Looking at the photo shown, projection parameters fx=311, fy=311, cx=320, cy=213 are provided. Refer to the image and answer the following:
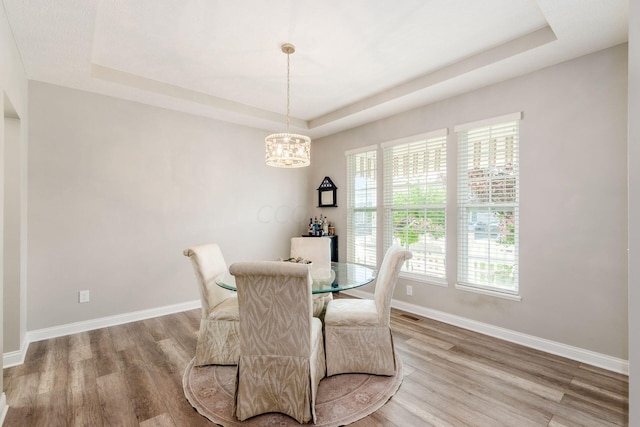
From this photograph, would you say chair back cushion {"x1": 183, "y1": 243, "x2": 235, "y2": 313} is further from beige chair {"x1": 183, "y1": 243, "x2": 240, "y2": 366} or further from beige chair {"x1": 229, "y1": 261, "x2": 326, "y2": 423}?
beige chair {"x1": 229, "y1": 261, "x2": 326, "y2": 423}

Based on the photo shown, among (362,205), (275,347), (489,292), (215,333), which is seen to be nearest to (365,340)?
(275,347)

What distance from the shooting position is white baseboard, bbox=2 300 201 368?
2703mm

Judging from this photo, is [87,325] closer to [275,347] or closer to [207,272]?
[207,272]

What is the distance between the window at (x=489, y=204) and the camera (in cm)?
316

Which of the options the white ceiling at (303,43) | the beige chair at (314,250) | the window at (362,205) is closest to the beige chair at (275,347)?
the beige chair at (314,250)

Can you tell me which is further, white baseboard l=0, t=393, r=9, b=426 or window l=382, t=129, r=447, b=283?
window l=382, t=129, r=447, b=283

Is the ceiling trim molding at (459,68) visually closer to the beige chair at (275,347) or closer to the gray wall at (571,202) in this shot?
the gray wall at (571,202)

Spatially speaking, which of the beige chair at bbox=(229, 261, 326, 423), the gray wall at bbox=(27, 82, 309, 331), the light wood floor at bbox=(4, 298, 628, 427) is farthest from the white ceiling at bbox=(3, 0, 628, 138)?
the light wood floor at bbox=(4, 298, 628, 427)

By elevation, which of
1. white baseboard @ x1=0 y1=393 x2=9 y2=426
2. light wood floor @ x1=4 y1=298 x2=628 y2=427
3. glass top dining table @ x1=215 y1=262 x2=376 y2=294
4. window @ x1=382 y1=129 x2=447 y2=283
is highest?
window @ x1=382 y1=129 x2=447 y2=283

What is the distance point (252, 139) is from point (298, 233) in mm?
1757

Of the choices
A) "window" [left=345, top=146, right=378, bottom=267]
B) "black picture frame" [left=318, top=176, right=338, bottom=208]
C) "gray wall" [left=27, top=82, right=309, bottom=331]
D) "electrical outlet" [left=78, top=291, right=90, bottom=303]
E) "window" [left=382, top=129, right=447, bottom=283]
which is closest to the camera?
"gray wall" [left=27, top=82, right=309, bottom=331]

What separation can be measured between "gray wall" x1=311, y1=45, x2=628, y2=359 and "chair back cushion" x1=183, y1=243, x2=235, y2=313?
2748 mm

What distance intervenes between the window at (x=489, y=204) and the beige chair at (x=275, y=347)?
90.5 inches

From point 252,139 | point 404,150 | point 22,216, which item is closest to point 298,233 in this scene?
point 252,139
